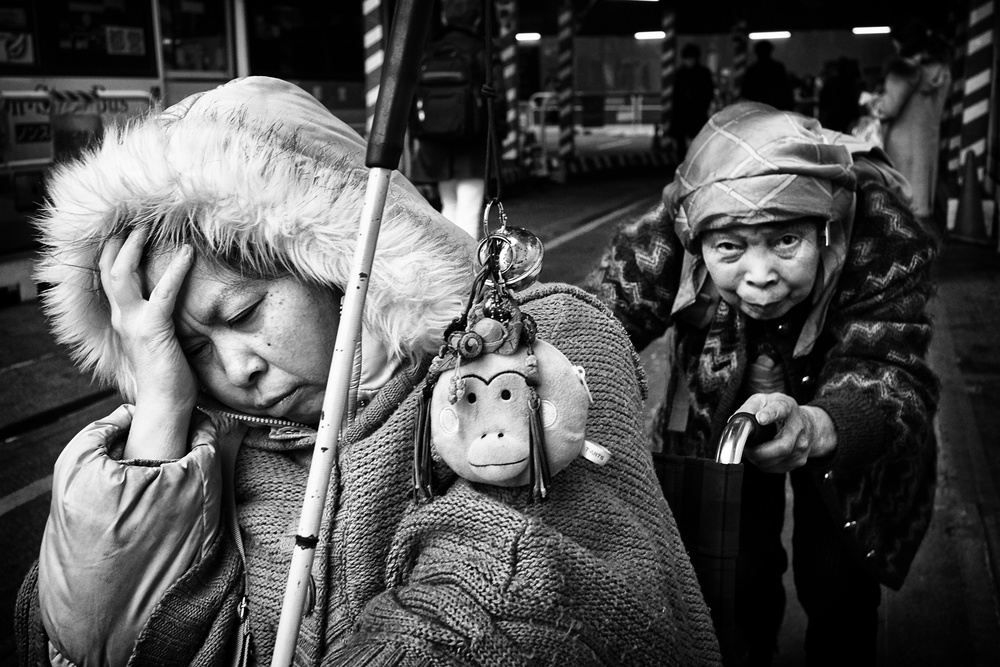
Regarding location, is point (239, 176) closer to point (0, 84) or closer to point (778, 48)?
point (0, 84)

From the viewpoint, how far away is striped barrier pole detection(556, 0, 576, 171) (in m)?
17.4

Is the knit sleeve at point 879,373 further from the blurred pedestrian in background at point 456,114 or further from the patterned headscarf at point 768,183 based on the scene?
the blurred pedestrian in background at point 456,114

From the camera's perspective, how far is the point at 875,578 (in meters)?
2.33

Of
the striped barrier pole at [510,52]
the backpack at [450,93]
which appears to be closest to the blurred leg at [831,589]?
the backpack at [450,93]

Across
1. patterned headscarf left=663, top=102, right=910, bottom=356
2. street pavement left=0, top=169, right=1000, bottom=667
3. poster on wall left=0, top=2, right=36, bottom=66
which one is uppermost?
poster on wall left=0, top=2, right=36, bottom=66

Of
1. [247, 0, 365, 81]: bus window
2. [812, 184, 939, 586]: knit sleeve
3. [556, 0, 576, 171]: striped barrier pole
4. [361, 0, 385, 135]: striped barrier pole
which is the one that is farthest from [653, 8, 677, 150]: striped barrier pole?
[812, 184, 939, 586]: knit sleeve

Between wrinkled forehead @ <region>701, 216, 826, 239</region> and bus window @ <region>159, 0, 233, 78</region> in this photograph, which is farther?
bus window @ <region>159, 0, 233, 78</region>

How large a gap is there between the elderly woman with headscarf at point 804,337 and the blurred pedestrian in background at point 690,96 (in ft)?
48.6

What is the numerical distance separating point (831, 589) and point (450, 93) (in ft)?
18.1

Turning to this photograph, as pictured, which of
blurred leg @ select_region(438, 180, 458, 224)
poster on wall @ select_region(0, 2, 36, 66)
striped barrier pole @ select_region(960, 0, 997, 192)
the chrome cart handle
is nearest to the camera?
the chrome cart handle

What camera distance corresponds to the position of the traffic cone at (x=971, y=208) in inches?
388

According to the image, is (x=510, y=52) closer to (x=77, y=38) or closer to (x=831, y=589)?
(x=77, y=38)

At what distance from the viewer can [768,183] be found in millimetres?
2092

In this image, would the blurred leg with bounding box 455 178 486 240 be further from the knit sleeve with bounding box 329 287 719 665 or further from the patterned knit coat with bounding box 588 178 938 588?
the knit sleeve with bounding box 329 287 719 665
